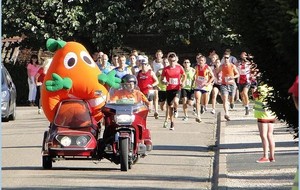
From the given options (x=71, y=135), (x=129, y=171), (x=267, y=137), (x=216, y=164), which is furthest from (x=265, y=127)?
(x=71, y=135)

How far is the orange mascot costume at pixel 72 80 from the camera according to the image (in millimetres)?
17531

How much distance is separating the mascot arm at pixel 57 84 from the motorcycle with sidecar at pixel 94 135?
78 cm

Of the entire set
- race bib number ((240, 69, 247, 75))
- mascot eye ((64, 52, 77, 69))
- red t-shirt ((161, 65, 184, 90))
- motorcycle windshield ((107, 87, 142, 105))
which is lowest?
race bib number ((240, 69, 247, 75))

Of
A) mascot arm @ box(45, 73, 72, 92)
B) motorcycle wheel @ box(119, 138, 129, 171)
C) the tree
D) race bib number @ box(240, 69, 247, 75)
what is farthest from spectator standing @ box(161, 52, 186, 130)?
the tree

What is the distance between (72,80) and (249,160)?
10.0 feet

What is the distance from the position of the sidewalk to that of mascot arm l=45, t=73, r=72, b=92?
8.63 ft

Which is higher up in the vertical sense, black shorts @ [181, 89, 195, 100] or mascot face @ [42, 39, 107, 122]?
mascot face @ [42, 39, 107, 122]

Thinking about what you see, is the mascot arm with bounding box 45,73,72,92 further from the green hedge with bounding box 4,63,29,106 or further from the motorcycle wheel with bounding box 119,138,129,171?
the green hedge with bounding box 4,63,29,106

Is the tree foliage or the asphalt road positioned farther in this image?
the tree foliage

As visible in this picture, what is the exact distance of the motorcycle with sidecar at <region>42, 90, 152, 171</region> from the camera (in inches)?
647

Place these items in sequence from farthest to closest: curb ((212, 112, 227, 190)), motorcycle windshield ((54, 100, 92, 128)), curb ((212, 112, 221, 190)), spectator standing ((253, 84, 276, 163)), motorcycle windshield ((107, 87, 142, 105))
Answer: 1. spectator standing ((253, 84, 276, 163))
2. motorcycle windshield ((107, 87, 142, 105))
3. motorcycle windshield ((54, 100, 92, 128))
4. curb ((212, 112, 221, 190))
5. curb ((212, 112, 227, 190))

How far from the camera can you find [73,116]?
16672 millimetres

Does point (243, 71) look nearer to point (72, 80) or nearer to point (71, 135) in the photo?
point (72, 80)

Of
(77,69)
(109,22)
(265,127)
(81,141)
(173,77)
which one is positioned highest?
(109,22)
